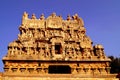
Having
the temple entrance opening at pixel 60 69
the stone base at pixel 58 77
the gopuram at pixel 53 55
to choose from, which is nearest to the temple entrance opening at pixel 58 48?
the gopuram at pixel 53 55

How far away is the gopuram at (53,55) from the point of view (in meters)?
22.0

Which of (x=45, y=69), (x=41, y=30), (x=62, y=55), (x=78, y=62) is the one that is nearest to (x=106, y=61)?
(x=78, y=62)

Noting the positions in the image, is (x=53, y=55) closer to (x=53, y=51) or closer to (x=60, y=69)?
(x=53, y=51)

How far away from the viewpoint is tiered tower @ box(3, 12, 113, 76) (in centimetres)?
2230

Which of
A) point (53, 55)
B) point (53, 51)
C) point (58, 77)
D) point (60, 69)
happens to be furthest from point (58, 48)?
point (58, 77)

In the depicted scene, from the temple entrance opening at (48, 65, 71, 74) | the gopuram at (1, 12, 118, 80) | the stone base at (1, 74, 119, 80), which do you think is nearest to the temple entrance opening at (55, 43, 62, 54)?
the gopuram at (1, 12, 118, 80)

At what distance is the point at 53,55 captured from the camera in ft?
74.7

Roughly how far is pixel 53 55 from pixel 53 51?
18.7 inches

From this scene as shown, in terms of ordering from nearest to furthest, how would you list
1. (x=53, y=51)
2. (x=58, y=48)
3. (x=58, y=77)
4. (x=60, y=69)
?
(x=58, y=77), (x=53, y=51), (x=58, y=48), (x=60, y=69)

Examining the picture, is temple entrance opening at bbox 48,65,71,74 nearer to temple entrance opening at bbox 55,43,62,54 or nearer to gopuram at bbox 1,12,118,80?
gopuram at bbox 1,12,118,80

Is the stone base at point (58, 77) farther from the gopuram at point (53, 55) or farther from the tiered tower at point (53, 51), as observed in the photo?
the tiered tower at point (53, 51)

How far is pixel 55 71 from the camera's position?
2480 centimetres

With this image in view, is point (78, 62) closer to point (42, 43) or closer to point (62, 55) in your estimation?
point (62, 55)

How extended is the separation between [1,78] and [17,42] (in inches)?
177
